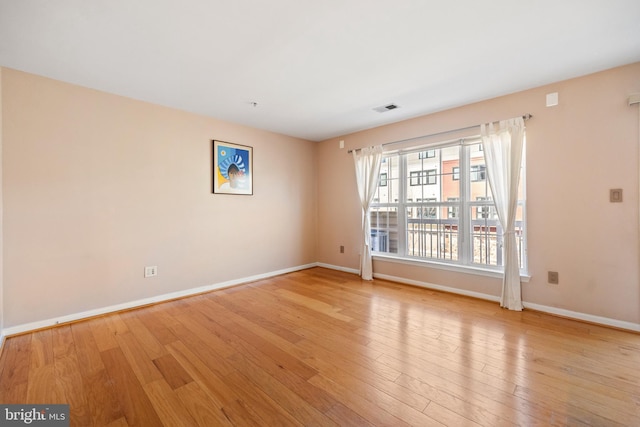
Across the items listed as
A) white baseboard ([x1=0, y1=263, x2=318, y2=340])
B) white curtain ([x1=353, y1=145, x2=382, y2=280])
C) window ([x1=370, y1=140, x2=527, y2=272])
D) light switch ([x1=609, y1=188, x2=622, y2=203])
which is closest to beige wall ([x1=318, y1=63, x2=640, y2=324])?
light switch ([x1=609, y1=188, x2=622, y2=203])

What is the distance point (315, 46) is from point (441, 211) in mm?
2725

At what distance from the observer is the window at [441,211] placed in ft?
11.1

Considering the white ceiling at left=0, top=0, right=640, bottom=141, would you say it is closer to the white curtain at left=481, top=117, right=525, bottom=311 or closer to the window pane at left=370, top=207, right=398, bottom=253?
the white curtain at left=481, top=117, right=525, bottom=311

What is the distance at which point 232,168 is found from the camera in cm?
404

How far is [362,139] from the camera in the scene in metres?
4.59

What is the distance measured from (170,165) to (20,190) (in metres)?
1.35

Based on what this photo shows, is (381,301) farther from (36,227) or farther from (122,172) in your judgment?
(36,227)

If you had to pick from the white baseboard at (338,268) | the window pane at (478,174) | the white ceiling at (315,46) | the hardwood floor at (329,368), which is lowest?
the hardwood floor at (329,368)

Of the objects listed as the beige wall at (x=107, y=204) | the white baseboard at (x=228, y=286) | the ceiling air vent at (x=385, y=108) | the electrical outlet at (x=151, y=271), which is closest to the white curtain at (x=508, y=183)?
the white baseboard at (x=228, y=286)

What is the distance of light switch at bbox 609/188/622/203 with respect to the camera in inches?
99.6

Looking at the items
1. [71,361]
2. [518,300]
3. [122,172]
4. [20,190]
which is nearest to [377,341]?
[518,300]

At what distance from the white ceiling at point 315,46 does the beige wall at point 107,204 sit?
13.1 inches

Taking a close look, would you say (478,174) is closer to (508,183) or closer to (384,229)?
(508,183)

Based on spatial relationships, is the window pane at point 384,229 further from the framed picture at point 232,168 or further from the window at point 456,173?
the framed picture at point 232,168
